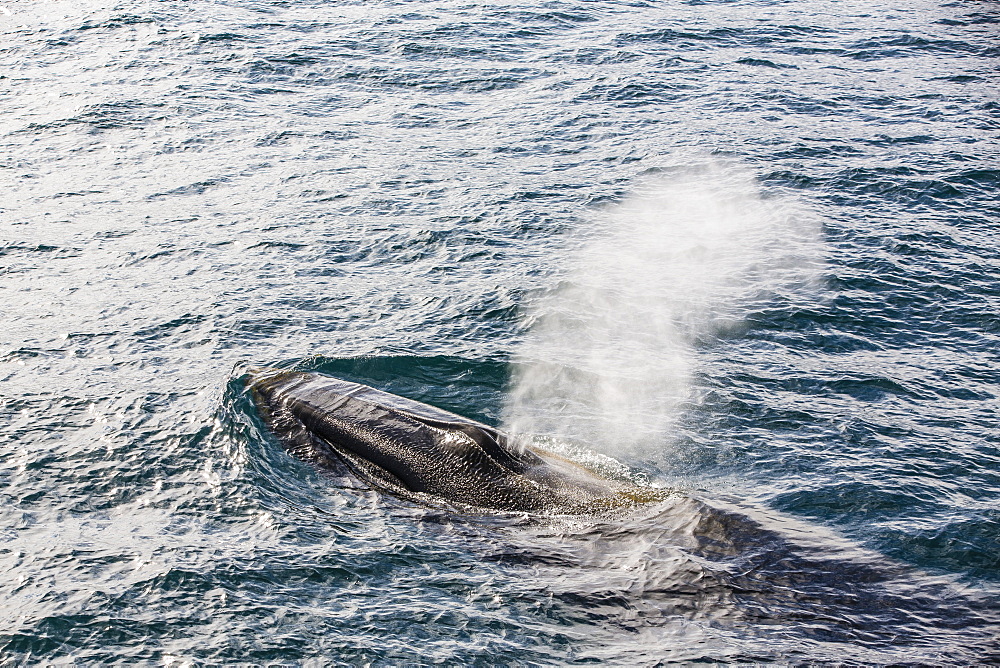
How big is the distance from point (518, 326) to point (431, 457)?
15.7 ft

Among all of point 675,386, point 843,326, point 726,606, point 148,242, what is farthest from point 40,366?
point 843,326

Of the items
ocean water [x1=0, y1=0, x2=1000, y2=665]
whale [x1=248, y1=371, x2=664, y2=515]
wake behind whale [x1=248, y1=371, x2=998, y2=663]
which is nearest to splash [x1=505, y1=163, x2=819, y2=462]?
ocean water [x1=0, y1=0, x2=1000, y2=665]

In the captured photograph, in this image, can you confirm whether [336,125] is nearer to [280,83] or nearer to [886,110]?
[280,83]

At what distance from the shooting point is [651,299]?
1695cm

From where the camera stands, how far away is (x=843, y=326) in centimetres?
1589

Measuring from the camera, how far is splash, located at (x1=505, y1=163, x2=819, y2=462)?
45.5 feet

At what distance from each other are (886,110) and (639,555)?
17636 mm

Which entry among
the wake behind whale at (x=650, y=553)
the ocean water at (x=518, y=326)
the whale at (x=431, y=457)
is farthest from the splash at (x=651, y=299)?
the wake behind whale at (x=650, y=553)

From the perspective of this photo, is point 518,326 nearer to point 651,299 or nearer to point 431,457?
point 651,299

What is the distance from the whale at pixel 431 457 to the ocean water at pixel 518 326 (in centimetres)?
27

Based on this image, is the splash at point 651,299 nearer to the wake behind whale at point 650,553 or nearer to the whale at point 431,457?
the whale at point 431,457

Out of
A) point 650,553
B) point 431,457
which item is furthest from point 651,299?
point 650,553

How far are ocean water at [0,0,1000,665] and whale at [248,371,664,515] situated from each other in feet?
0.89

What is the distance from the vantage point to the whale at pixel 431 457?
444 inches
